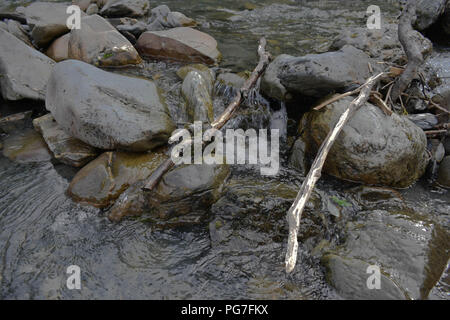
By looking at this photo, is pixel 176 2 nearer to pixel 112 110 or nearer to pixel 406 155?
pixel 112 110

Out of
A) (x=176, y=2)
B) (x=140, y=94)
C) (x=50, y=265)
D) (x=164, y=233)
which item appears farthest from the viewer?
(x=176, y=2)

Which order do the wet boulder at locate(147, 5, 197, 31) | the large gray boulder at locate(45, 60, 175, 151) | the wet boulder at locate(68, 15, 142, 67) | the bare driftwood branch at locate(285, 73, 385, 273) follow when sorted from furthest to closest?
the wet boulder at locate(147, 5, 197, 31) → the wet boulder at locate(68, 15, 142, 67) → the large gray boulder at locate(45, 60, 175, 151) → the bare driftwood branch at locate(285, 73, 385, 273)

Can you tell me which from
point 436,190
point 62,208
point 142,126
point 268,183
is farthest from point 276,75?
point 62,208

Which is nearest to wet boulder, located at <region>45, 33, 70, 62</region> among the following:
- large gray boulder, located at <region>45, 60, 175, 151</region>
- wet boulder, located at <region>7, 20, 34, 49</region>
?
wet boulder, located at <region>7, 20, 34, 49</region>

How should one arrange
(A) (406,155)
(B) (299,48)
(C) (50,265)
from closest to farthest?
1. (C) (50,265)
2. (A) (406,155)
3. (B) (299,48)

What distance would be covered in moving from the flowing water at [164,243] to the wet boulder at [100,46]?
9.08 feet

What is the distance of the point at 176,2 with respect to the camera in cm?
1133

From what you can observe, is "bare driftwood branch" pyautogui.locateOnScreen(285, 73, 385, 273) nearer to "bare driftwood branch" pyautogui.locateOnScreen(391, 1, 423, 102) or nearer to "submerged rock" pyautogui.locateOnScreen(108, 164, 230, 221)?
"bare driftwood branch" pyautogui.locateOnScreen(391, 1, 423, 102)

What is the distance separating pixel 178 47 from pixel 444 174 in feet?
18.1

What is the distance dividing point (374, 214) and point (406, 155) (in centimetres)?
103

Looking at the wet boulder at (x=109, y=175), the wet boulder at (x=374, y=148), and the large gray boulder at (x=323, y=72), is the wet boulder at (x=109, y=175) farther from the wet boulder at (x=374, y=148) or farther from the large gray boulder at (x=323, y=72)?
the wet boulder at (x=374, y=148)

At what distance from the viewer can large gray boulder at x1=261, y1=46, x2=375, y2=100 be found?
15.1 feet

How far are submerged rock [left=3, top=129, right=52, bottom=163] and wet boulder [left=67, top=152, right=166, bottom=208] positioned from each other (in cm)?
96

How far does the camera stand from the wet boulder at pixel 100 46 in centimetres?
645
